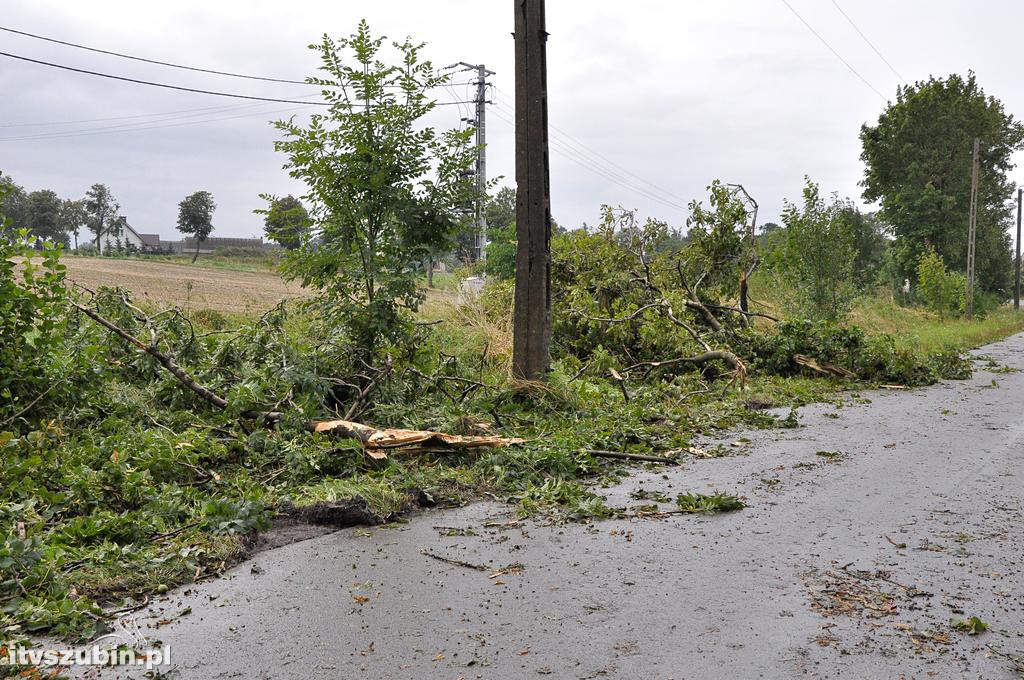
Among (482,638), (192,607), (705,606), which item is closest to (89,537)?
(192,607)

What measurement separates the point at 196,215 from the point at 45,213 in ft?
52.3

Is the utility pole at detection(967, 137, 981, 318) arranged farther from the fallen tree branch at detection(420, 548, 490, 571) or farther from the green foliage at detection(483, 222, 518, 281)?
the fallen tree branch at detection(420, 548, 490, 571)

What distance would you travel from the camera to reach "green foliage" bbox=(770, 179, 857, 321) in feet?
68.2

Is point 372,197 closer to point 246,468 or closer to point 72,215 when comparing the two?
point 246,468

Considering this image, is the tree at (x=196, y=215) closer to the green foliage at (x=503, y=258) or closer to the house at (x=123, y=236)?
the house at (x=123, y=236)

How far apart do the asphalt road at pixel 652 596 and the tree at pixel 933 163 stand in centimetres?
4544

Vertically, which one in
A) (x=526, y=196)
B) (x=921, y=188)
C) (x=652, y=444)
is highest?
(x=921, y=188)

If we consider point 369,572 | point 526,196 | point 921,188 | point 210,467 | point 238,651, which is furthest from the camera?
point 921,188

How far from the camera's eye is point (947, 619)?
3.93 m

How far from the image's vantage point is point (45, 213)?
79125 mm

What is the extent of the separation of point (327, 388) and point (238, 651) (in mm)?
4455

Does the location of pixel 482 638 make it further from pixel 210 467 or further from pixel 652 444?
pixel 652 444

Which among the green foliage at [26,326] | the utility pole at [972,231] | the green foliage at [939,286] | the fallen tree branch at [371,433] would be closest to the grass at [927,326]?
the green foliage at [939,286]

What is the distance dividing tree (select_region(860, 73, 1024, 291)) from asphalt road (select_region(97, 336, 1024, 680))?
45.4 metres
